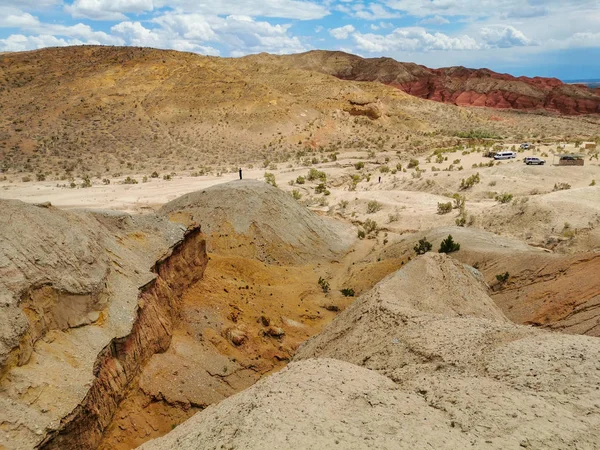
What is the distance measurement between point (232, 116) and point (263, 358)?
42503 millimetres

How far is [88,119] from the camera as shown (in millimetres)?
48438

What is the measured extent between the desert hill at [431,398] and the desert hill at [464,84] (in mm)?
84652

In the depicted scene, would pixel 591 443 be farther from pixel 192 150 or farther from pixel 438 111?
pixel 438 111

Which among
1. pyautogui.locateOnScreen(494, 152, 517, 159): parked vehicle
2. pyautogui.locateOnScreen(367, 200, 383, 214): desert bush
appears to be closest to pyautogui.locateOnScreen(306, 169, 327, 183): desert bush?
pyautogui.locateOnScreen(367, 200, 383, 214): desert bush

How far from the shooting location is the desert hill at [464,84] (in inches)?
3250

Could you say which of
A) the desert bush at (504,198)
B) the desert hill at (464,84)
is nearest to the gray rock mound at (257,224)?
the desert bush at (504,198)

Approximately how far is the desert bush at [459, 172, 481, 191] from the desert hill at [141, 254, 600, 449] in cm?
2284

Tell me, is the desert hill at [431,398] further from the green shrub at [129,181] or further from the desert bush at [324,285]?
the green shrub at [129,181]

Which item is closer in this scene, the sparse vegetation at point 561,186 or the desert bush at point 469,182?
the sparse vegetation at point 561,186


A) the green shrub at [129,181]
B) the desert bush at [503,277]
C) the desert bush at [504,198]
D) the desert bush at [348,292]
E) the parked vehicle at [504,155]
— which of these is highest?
the parked vehicle at [504,155]

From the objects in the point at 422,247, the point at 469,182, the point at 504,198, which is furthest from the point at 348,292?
the point at 469,182

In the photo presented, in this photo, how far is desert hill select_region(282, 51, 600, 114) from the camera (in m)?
82.6

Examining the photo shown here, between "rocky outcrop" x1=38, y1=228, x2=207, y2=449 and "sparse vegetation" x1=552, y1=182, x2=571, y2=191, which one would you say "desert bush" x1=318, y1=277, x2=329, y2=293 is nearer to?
"rocky outcrop" x1=38, y1=228, x2=207, y2=449

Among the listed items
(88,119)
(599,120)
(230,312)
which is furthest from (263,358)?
(599,120)
